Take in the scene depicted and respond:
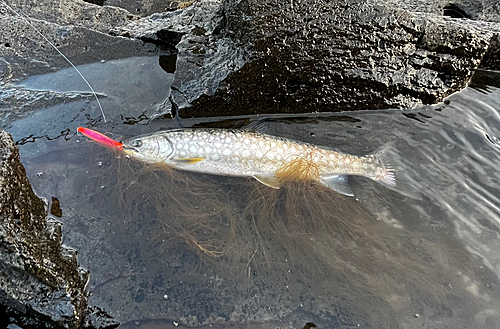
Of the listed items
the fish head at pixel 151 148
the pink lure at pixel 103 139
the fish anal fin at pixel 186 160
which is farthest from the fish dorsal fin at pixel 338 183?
the pink lure at pixel 103 139

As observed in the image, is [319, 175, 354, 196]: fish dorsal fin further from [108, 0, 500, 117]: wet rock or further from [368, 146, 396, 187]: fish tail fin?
[108, 0, 500, 117]: wet rock

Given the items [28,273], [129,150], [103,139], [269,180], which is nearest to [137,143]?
[129,150]

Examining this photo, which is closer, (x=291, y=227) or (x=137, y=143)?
(x=291, y=227)

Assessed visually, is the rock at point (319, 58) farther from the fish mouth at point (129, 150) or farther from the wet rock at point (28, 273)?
the wet rock at point (28, 273)

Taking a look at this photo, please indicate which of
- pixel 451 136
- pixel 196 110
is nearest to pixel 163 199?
pixel 196 110

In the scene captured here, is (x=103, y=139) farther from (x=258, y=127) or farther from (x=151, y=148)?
(x=258, y=127)

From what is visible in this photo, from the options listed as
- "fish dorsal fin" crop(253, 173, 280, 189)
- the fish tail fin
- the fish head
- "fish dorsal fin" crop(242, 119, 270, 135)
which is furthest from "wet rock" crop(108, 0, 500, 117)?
"fish dorsal fin" crop(253, 173, 280, 189)
